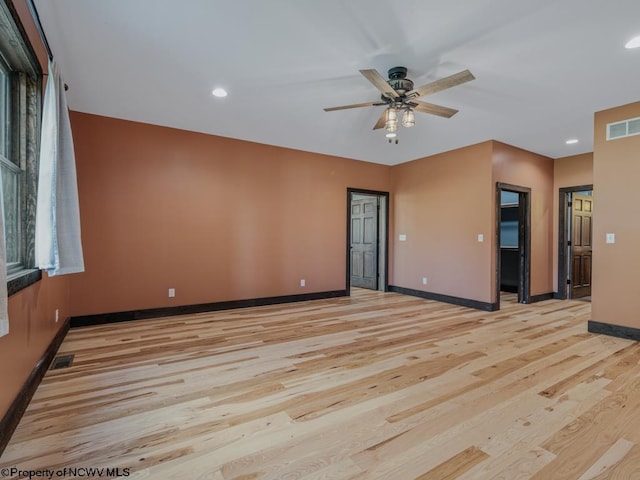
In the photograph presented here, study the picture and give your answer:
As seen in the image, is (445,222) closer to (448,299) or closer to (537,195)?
(448,299)

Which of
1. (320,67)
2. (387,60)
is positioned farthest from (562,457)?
(320,67)

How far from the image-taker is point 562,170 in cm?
595

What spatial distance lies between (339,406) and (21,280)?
212 centimetres

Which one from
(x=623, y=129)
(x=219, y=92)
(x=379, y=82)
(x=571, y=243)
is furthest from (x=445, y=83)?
(x=571, y=243)

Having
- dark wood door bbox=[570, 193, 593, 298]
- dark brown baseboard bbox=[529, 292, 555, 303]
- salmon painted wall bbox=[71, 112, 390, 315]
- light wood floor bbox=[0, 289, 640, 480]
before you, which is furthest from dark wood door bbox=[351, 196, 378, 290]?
dark wood door bbox=[570, 193, 593, 298]

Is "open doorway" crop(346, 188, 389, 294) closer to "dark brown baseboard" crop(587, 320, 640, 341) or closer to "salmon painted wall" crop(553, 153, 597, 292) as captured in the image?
"salmon painted wall" crop(553, 153, 597, 292)

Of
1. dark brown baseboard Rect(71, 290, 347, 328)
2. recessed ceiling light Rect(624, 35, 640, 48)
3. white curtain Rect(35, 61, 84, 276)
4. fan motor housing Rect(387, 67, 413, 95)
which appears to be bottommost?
dark brown baseboard Rect(71, 290, 347, 328)

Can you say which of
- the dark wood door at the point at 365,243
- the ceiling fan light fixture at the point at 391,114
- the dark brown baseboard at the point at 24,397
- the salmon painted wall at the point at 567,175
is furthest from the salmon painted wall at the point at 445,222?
the dark brown baseboard at the point at 24,397

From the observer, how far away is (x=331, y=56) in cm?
274

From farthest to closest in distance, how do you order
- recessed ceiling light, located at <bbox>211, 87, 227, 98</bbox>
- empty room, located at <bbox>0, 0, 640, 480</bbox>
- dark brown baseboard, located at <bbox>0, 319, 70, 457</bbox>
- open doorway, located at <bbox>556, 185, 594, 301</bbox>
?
open doorway, located at <bbox>556, 185, 594, 301</bbox>, recessed ceiling light, located at <bbox>211, 87, 227, 98</bbox>, empty room, located at <bbox>0, 0, 640, 480</bbox>, dark brown baseboard, located at <bbox>0, 319, 70, 457</bbox>

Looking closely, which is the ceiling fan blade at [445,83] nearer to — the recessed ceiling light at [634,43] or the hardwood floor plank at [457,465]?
the recessed ceiling light at [634,43]

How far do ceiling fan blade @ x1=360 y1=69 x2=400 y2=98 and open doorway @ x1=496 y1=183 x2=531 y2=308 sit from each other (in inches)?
123

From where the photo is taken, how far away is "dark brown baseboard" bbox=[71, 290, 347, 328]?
4.06m

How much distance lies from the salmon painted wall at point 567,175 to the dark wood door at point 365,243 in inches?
130
